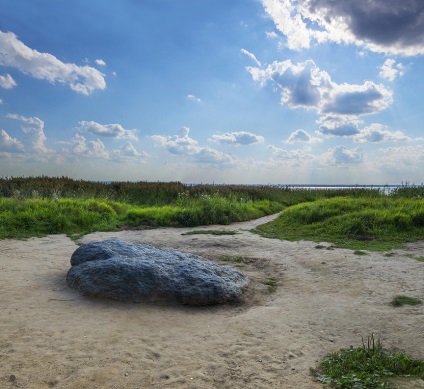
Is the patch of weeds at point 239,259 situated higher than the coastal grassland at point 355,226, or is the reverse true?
the coastal grassland at point 355,226

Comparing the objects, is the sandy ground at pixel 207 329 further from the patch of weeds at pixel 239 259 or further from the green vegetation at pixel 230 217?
the green vegetation at pixel 230 217

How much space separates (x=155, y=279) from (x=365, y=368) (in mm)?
3389

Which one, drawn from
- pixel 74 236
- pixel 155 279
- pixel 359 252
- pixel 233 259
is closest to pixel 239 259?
pixel 233 259

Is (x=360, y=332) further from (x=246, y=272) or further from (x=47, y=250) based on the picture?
(x=47, y=250)

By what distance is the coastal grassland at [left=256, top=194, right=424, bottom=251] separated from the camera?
11.6 meters

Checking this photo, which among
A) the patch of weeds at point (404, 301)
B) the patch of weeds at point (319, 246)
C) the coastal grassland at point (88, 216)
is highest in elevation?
the coastal grassland at point (88, 216)

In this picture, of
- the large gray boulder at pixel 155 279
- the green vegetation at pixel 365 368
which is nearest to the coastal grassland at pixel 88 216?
the large gray boulder at pixel 155 279

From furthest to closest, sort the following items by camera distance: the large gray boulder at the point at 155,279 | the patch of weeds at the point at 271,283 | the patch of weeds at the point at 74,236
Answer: the patch of weeds at the point at 74,236
the patch of weeds at the point at 271,283
the large gray boulder at the point at 155,279

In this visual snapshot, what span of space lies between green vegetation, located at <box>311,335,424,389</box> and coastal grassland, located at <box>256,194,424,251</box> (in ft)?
20.5

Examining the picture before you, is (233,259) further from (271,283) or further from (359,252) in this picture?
(359,252)

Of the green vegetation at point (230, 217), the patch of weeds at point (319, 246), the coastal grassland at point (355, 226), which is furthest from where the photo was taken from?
the green vegetation at point (230, 217)

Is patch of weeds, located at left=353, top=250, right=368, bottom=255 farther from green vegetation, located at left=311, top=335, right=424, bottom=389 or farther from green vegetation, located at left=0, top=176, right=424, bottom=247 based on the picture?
green vegetation, located at left=311, top=335, right=424, bottom=389

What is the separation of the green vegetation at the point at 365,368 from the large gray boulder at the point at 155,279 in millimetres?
2342

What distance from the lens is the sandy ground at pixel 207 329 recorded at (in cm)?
398
